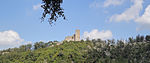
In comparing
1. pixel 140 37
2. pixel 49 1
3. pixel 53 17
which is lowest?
pixel 53 17

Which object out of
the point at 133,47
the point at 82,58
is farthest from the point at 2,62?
the point at 133,47

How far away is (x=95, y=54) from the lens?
2029 inches

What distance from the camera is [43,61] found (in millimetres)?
62250

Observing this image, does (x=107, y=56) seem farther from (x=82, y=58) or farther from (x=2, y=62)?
(x=2, y=62)

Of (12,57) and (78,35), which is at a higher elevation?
(78,35)

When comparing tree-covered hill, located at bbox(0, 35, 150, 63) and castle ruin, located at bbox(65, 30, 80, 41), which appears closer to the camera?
tree-covered hill, located at bbox(0, 35, 150, 63)

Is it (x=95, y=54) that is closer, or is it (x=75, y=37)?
(x=95, y=54)

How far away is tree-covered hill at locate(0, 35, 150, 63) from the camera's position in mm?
44500

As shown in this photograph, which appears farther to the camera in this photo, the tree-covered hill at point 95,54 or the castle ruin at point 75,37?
the castle ruin at point 75,37

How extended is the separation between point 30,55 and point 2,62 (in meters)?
10.6

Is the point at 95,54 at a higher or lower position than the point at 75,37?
lower

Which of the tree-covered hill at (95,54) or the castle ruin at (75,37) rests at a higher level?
the castle ruin at (75,37)

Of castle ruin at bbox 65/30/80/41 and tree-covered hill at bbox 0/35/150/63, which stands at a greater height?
castle ruin at bbox 65/30/80/41

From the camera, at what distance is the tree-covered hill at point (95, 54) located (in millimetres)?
44500
